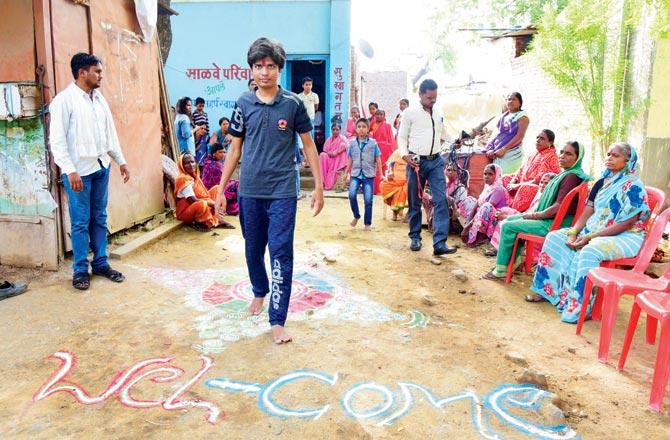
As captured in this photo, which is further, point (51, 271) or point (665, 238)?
point (665, 238)

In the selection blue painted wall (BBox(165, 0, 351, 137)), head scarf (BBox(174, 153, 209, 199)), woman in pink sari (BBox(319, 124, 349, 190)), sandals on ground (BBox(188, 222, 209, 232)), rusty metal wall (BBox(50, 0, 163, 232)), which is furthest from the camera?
blue painted wall (BBox(165, 0, 351, 137))

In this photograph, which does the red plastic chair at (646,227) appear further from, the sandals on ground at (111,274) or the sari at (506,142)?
the sandals on ground at (111,274)

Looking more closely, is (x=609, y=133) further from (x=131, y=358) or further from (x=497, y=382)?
(x=131, y=358)

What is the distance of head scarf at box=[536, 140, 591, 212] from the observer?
438 cm

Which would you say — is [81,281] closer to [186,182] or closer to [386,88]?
[186,182]

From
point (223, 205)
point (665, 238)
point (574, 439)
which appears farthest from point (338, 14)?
point (574, 439)

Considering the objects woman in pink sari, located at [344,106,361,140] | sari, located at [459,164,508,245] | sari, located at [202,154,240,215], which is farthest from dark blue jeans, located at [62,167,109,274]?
woman in pink sari, located at [344,106,361,140]

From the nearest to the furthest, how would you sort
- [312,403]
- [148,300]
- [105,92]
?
[312,403], [148,300], [105,92]

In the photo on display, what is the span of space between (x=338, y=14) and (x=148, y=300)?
8.65 meters

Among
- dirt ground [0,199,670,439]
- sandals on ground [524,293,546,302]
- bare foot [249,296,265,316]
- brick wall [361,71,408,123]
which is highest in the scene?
brick wall [361,71,408,123]

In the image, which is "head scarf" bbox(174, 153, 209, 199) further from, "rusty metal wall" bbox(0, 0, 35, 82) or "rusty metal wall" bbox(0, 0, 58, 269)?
"rusty metal wall" bbox(0, 0, 35, 82)

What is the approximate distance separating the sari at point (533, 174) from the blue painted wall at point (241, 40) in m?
6.48

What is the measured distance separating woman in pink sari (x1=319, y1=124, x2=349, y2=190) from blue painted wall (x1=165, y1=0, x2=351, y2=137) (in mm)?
1077

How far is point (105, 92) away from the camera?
5395 mm
